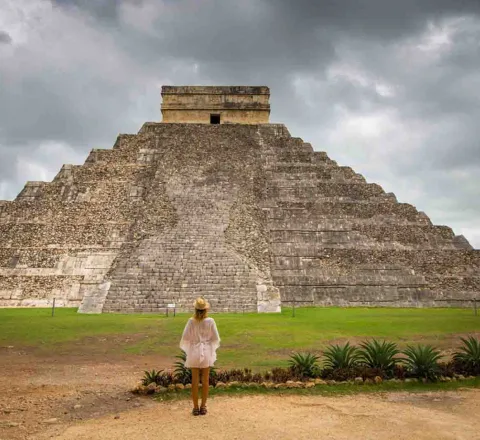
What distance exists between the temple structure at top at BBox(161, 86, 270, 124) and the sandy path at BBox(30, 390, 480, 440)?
24381 mm

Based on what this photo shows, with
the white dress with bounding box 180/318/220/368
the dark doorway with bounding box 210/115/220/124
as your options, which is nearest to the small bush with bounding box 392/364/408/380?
the white dress with bounding box 180/318/220/368

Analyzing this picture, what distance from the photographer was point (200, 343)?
595cm

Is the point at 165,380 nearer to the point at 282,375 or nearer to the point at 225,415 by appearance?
the point at 225,415

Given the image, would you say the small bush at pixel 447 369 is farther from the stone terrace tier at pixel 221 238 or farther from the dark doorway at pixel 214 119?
the dark doorway at pixel 214 119

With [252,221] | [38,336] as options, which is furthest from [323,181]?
[38,336]

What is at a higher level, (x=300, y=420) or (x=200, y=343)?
(x=200, y=343)

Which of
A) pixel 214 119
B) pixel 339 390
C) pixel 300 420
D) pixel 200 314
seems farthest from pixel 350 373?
pixel 214 119

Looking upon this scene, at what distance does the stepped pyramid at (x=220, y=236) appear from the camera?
1722cm

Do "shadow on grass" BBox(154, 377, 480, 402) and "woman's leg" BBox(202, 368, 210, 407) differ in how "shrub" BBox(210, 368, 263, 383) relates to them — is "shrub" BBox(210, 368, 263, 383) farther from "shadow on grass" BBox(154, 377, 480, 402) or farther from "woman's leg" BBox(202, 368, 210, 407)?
"woman's leg" BBox(202, 368, 210, 407)

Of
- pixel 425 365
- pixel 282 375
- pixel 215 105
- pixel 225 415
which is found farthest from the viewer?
pixel 215 105

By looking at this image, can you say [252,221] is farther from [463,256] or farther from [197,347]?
[197,347]

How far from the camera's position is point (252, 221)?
20.6 m

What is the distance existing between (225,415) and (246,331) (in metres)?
5.85

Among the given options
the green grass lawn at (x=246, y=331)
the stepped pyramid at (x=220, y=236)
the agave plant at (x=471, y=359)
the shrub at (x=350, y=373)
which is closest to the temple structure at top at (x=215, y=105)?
the stepped pyramid at (x=220, y=236)
